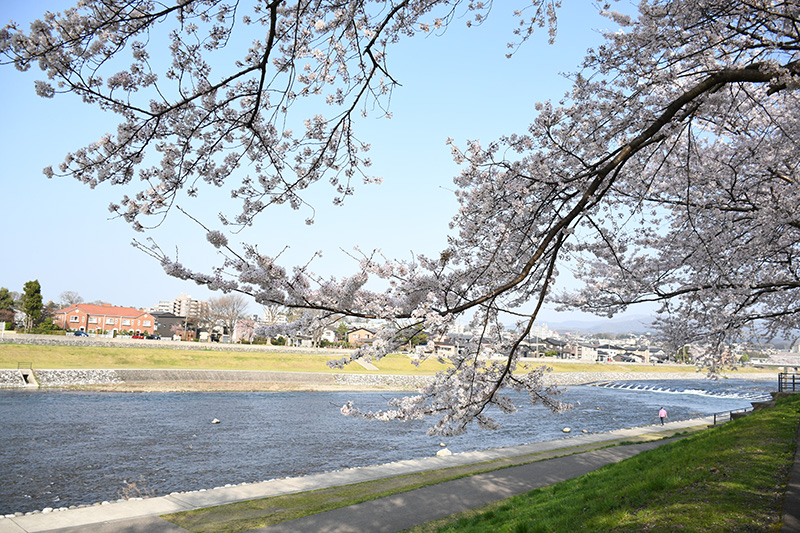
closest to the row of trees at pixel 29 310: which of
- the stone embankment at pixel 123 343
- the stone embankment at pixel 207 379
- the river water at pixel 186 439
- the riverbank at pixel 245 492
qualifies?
the stone embankment at pixel 123 343

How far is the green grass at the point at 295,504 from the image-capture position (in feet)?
26.4

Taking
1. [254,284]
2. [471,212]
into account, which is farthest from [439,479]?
[254,284]

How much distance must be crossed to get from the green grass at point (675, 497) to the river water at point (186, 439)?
4.98m

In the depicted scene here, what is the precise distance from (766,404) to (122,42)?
21.9 metres

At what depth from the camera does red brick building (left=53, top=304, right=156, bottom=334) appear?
7294 cm

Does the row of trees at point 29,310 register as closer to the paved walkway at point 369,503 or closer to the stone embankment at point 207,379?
the stone embankment at point 207,379

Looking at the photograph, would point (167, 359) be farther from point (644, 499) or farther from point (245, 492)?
point (644, 499)

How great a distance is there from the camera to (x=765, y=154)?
25.3ft

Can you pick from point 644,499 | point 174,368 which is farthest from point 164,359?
point 644,499

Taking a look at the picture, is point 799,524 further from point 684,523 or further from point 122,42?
point 122,42

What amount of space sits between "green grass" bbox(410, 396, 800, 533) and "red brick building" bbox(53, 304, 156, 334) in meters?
72.3

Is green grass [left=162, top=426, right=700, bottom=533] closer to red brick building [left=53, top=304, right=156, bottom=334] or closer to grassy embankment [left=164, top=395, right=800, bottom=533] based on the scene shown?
grassy embankment [left=164, top=395, right=800, bottom=533]

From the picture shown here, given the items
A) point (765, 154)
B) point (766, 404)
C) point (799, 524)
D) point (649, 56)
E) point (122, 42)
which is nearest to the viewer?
point (122, 42)

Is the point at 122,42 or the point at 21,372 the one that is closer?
the point at 122,42
